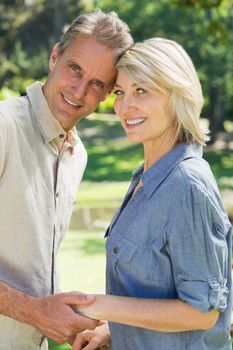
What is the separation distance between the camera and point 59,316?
2.52 metres

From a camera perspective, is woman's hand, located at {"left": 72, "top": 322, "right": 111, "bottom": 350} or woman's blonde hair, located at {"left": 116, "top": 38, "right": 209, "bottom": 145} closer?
woman's blonde hair, located at {"left": 116, "top": 38, "right": 209, "bottom": 145}

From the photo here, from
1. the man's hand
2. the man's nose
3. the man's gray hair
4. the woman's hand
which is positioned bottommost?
the woman's hand

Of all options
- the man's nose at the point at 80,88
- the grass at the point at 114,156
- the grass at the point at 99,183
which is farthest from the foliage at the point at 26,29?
the man's nose at the point at 80,88

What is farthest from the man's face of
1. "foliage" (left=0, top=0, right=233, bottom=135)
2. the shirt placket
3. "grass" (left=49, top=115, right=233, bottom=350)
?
"foliage" (left=0, top=0, right=233, bottom=135)

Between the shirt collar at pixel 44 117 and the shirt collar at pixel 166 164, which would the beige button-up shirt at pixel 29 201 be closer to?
the shirt collar at pixel 44 117

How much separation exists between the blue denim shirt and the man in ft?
0.64

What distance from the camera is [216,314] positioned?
239 centimetres

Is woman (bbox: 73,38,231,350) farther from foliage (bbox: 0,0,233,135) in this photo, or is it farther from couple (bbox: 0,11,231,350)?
foliage (bbox: 0,0,233,135)

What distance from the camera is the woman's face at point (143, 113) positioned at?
2.53 m

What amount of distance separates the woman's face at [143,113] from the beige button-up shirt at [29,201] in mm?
416

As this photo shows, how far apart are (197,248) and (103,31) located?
45.8 inches

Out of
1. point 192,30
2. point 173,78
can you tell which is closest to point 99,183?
point 192,30

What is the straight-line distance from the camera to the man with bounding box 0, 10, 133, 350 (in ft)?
8.56

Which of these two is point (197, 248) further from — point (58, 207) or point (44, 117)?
point (44, 117)
